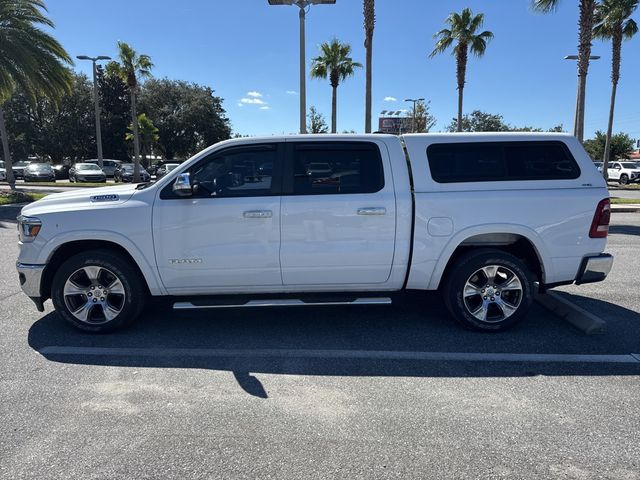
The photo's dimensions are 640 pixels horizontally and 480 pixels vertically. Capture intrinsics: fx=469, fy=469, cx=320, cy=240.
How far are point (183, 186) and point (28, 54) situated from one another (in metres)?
17.9

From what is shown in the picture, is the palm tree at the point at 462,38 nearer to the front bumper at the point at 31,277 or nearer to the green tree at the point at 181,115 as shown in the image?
the front bumper at the point at 31,277

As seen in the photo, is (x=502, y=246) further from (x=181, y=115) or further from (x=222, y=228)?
(x=181, y=115)

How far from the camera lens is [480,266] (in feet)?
15.2

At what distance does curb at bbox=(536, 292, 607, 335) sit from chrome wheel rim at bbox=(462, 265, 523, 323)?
2.41 feet

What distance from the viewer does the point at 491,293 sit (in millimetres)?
4715

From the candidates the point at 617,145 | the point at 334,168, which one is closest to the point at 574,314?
the point at 334,168

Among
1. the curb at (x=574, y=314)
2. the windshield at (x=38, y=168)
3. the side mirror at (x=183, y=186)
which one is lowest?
the curb at (x=574, y=314)

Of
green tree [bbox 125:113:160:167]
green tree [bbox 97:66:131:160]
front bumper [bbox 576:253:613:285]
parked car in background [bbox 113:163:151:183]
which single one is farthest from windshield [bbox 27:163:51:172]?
front bumper [bbox 576:253:613:285]

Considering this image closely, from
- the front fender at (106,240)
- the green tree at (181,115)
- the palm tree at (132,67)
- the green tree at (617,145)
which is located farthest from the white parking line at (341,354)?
the green tree at (617,145)

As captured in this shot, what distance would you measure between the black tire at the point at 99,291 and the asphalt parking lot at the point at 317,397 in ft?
0.69

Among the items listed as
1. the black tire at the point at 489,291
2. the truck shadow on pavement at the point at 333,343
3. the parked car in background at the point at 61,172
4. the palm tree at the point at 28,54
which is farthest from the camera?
the parked car in background at the point at 61,172

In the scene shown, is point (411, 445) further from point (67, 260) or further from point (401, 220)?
point (67, 260)

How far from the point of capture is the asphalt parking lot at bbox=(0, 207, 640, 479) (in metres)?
2.75

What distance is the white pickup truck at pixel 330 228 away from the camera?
14.8 ft
